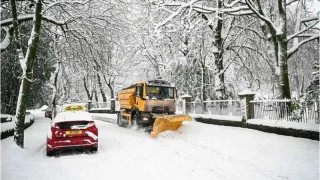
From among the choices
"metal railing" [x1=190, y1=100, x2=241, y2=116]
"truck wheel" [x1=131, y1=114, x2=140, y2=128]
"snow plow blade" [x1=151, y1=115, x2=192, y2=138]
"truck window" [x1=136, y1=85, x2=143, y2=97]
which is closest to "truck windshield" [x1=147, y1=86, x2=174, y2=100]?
"truck window" [x1=136, y1=85, x2=143, y2=97]

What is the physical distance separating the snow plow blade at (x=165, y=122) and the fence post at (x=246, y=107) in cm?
310

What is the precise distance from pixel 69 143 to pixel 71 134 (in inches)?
12.0

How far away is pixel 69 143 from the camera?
35.2 ft

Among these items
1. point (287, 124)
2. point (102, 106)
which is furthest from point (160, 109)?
point (102, 106)

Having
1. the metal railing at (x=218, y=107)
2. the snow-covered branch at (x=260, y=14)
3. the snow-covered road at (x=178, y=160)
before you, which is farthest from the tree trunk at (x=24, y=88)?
the metal railing at (x=218, y=107)

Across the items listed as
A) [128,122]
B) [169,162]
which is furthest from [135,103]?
[169,162]

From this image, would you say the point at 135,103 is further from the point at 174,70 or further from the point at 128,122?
the point at 174,70

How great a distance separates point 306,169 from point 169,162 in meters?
3.69

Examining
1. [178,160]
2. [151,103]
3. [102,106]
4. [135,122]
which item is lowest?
[178,160]

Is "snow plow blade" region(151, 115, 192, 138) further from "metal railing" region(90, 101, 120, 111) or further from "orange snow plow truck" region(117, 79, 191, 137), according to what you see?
"metal railing" region(90, 101, 120, 111)

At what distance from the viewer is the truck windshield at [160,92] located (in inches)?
698

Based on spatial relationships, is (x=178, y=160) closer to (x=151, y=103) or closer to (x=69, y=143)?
(x=69, y=143)

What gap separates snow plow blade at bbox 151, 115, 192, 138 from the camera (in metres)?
15.0

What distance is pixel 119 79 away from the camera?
56.6 meters
